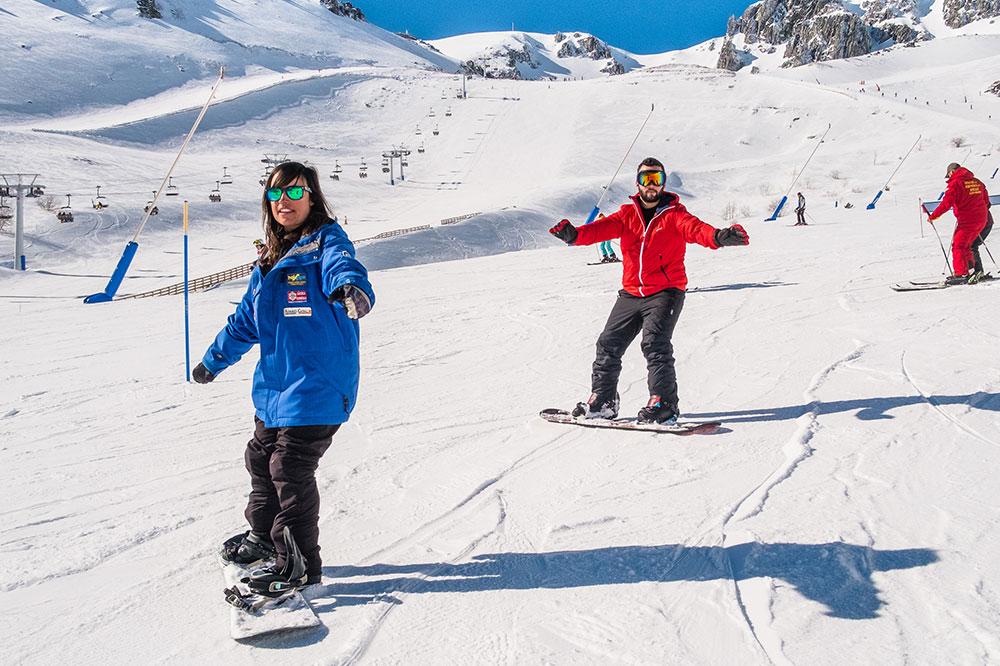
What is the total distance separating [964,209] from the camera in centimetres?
1045

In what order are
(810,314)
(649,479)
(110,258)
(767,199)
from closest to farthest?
1. (649,479)
2. (810,314)
3. (110,258)
4. (767,199)

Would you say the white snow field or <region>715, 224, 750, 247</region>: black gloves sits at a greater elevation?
<region>715, 224, 750, 247</region>: black gloves

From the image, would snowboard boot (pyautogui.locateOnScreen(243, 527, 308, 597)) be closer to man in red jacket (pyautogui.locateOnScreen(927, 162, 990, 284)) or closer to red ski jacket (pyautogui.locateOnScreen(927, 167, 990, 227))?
man in red jacket (pyautogui.locateOnScreen(927, 162, 990, 284))

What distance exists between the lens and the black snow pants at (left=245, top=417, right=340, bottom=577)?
3.01 m

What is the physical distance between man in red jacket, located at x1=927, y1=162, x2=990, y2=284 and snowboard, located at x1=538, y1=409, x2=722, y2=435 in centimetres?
679

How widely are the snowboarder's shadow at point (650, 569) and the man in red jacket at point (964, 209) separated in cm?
835

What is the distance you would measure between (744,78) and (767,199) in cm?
3615

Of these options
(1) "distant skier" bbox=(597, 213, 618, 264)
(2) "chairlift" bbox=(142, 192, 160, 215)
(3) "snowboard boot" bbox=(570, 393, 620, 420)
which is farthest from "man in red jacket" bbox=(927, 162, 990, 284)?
(2) "chairlift" bbox=(142, 192, 160, 215)

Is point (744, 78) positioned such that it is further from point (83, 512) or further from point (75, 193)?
point (83, 512)

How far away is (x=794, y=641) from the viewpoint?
2752 mm

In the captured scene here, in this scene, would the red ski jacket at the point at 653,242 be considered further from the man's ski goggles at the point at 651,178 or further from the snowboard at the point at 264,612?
the snowboard at the point at 264,612

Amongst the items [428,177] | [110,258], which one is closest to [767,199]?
[428,177]

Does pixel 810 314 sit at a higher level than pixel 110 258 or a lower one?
higher

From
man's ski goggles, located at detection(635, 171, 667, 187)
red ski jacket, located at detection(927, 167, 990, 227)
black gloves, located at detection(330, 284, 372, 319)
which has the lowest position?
black gloves, located at detection(330, 284, 372, 319)
